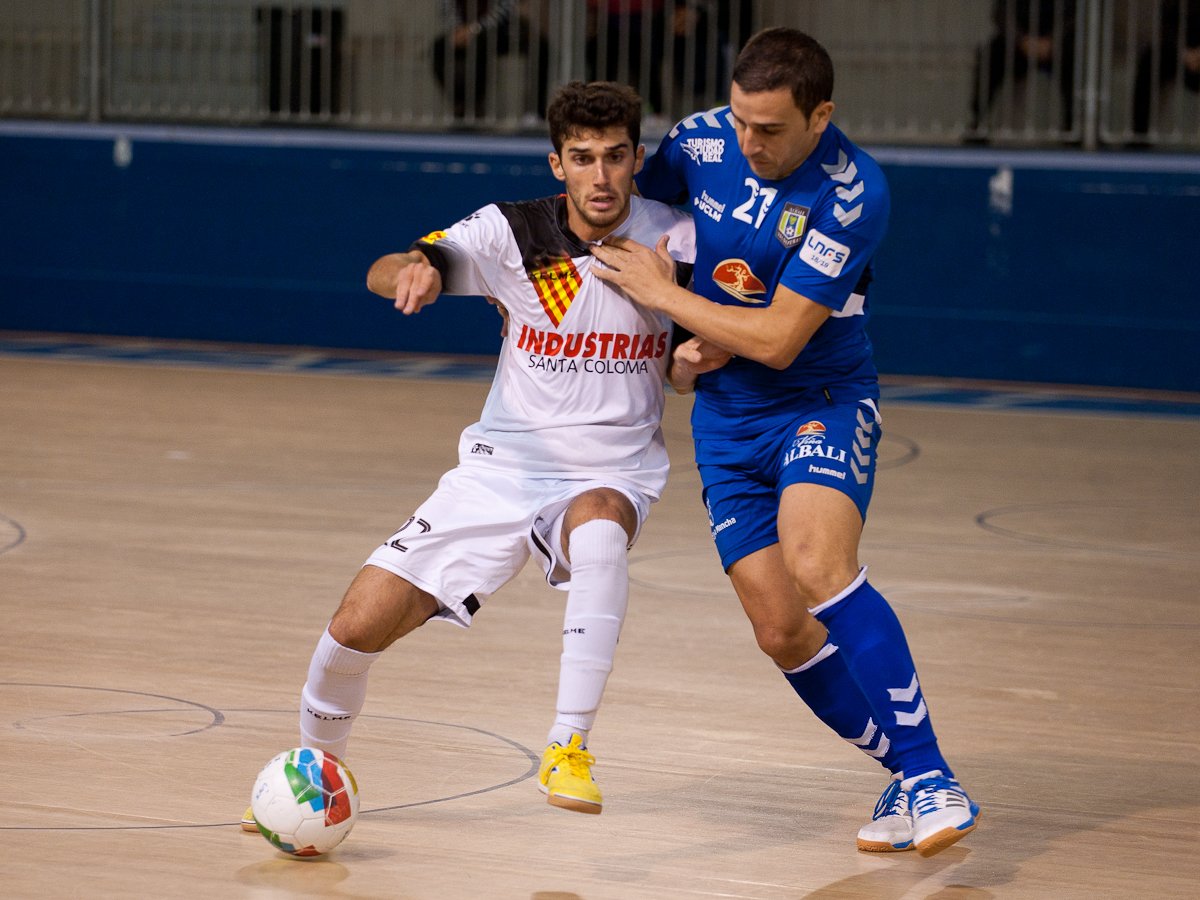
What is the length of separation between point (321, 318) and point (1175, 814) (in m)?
10.7

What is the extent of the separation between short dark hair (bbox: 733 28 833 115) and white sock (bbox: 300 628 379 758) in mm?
1559

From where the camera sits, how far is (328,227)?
47.8 ft

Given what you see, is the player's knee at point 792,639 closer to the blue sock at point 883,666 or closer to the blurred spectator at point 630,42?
the blue sock at point 883,666

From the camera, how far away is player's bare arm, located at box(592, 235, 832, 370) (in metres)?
4.54

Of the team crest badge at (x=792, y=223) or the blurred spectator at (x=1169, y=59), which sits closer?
the team crest badge at (x=792, y=223)

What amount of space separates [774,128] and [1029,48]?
945cm

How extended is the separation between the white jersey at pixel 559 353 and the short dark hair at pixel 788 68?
0.54 metres

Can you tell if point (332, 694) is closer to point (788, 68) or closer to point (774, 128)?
point (774, 128)

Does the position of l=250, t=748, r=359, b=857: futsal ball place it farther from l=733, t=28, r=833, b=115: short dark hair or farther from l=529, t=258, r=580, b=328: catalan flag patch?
l=733, t=28, r=833, b=115: short dark hair

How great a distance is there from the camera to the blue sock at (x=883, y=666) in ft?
14.7

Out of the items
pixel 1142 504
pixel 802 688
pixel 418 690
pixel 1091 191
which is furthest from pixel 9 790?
pixel 1091 191

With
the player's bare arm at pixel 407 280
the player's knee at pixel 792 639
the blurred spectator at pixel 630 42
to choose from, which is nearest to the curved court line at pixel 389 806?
Answer: the player's knee at pixel 792 639

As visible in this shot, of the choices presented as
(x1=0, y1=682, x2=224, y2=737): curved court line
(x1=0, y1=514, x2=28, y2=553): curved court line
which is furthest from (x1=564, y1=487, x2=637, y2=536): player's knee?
(x1=0, y1=514, x2=28, y2=553): curved court line

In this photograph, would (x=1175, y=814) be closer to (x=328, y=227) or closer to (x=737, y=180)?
(x=737, y=180)
